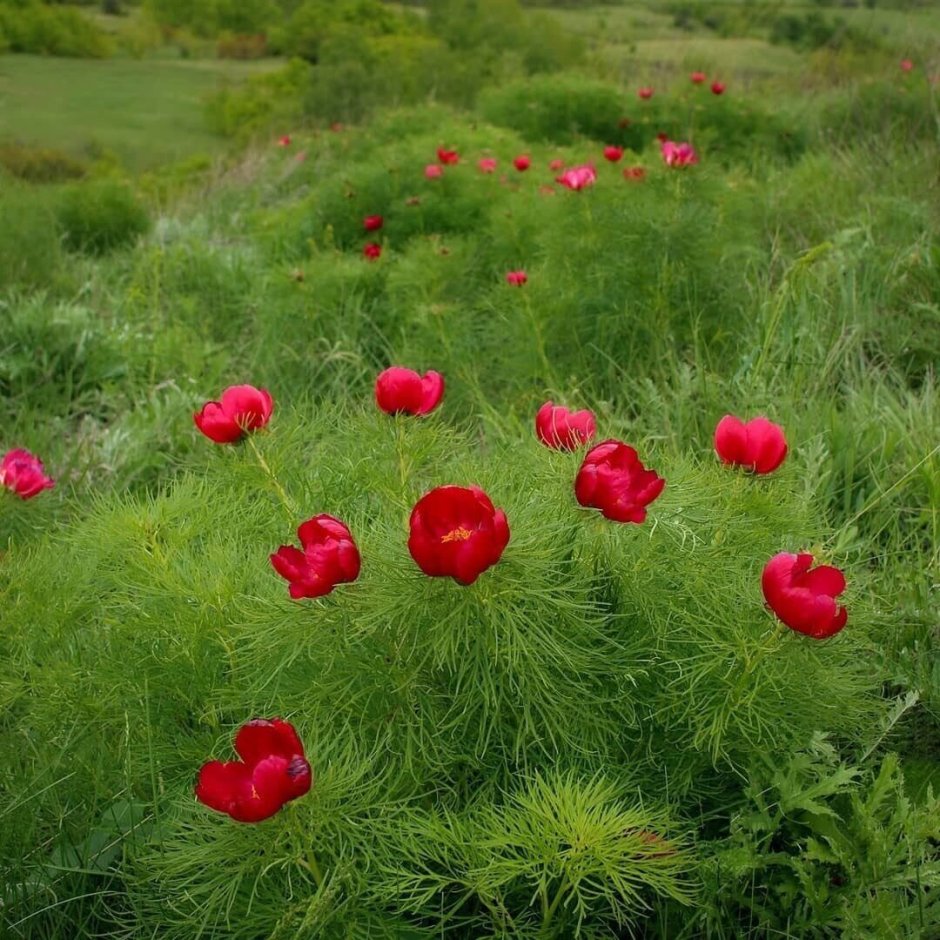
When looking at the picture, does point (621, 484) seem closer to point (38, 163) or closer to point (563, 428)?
point (563, 428)

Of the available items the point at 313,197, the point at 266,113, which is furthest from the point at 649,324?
the point at 266,113

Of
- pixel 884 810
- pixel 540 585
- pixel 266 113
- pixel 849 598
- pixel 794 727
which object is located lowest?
pixel 266 113

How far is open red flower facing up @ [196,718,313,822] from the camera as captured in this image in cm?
94

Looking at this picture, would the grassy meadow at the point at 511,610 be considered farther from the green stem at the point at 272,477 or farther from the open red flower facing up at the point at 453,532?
the open red flower facing up at the point at 453,532

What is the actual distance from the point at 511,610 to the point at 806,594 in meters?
0.35

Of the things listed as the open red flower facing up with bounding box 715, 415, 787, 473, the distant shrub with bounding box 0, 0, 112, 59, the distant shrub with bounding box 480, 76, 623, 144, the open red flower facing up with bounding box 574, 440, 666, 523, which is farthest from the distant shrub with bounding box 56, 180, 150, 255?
the open red flower facing up with bounding box 574, 440, 666, 523

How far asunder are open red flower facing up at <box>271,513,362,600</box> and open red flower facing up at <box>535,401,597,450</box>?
1.40 feet

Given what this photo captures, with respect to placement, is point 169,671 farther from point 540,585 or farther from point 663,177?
point 663,177

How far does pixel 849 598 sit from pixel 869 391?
1.46 m

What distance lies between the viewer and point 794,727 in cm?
132

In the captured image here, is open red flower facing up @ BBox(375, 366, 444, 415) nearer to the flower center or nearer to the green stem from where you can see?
the green stem

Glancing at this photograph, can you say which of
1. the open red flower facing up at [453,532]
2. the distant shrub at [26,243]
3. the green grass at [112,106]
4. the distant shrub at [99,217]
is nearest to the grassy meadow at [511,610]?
the open red flower facing up at [453,532]

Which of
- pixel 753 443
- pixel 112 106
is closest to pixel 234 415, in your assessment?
pixel 753 443

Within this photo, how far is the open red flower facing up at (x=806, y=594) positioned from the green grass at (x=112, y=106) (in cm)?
690
